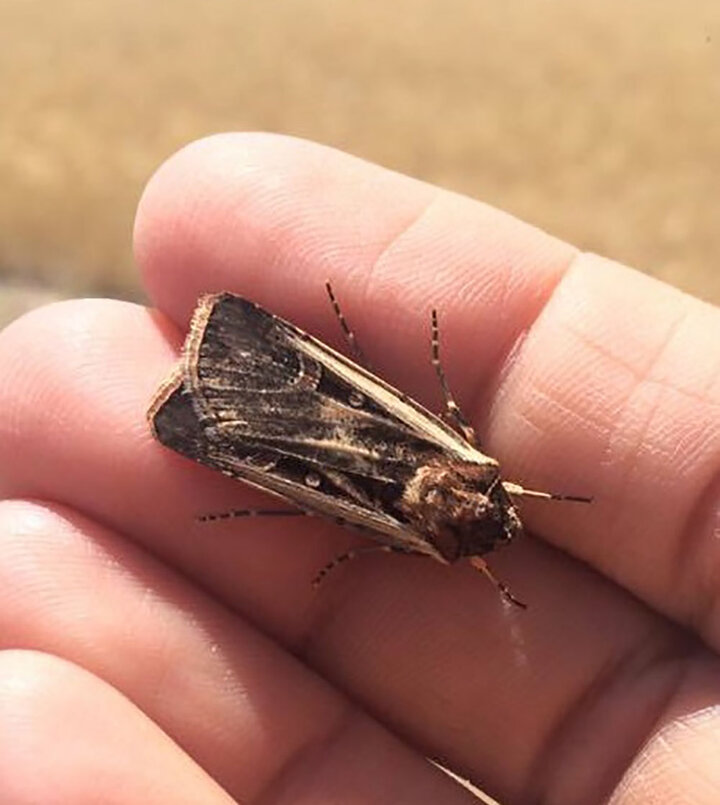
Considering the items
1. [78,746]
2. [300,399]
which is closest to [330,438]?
[300,399]

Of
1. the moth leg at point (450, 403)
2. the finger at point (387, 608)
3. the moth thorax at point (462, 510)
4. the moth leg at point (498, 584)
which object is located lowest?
the finger at point (387, 608)

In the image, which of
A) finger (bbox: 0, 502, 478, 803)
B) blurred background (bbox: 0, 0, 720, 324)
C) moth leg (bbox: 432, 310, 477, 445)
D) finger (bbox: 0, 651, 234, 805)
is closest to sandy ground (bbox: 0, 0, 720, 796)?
blurred background (bbox: 0, 0, 720, 324)

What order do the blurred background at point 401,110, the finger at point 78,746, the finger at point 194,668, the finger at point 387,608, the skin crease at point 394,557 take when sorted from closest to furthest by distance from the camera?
the finger at point 78,746 < the finger at point 194,668 < the skin crease at point 394,557 < the finger at point 387,608 < the blurred background at point 401,110

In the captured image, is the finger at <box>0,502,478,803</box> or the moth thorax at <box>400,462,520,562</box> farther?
the moth thorax at <box>400,462,520,562</box>

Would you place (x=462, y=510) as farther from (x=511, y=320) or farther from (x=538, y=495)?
(x=511, y=320)

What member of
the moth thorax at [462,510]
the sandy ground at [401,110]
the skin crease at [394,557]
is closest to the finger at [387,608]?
the skin crease at [394,557]

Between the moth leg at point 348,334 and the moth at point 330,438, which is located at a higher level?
the moth leg at point 348,334

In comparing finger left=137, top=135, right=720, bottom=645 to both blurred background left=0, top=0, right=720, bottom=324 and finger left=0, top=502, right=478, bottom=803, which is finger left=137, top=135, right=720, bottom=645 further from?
blurred background left=0, top=0, right=720, bottom=324

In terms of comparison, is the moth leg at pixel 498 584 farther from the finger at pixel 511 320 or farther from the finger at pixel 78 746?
the finger at pixel 78 746
